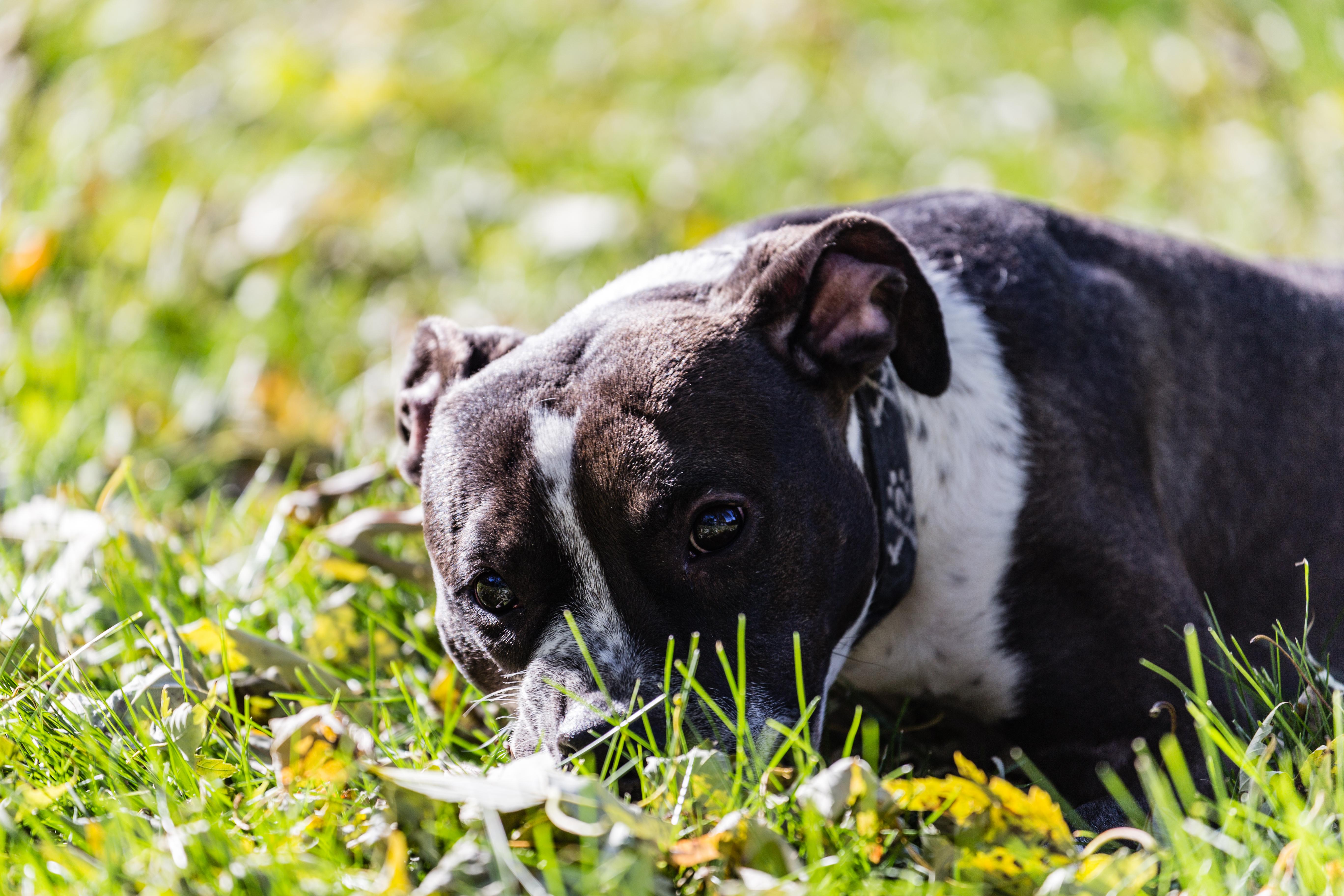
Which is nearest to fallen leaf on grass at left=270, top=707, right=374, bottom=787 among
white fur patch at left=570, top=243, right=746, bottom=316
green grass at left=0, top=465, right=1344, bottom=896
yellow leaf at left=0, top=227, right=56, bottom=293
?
green grass at left=0, top=465, right=1344, bottom=896

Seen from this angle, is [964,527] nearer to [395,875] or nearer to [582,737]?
[582,737]

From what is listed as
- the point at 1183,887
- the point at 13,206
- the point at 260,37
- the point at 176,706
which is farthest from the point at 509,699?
the point at 260,37

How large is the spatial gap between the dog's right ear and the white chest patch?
1013mm

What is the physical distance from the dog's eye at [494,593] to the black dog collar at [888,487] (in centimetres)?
83

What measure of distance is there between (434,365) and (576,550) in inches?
34.6

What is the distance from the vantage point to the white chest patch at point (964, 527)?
10.2 ft

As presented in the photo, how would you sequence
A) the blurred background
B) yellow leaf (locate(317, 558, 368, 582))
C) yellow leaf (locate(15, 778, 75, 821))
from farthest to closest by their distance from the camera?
the blurred background < yellow leaf (locate(317, 558, 368, 582)) < yellow leaf (locate(15, 778, 75, 821))

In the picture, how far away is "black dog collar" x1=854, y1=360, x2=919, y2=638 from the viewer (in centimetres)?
300

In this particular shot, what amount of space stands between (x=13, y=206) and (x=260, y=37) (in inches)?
94.3

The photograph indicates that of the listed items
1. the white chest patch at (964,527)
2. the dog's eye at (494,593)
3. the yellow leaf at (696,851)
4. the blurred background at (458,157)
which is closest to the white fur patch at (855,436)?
the white chest patch at (964,527)

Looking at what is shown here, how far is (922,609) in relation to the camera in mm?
3182

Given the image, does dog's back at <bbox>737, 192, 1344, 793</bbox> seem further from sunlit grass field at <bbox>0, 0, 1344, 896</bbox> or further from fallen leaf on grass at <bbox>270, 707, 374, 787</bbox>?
fallen leaf on grass at <bbox>270, 707, 374, 787</bbox>

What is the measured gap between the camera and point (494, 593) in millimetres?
2797

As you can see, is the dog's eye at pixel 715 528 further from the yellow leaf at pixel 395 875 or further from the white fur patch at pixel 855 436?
the yellow leaf at pixel 395 875
